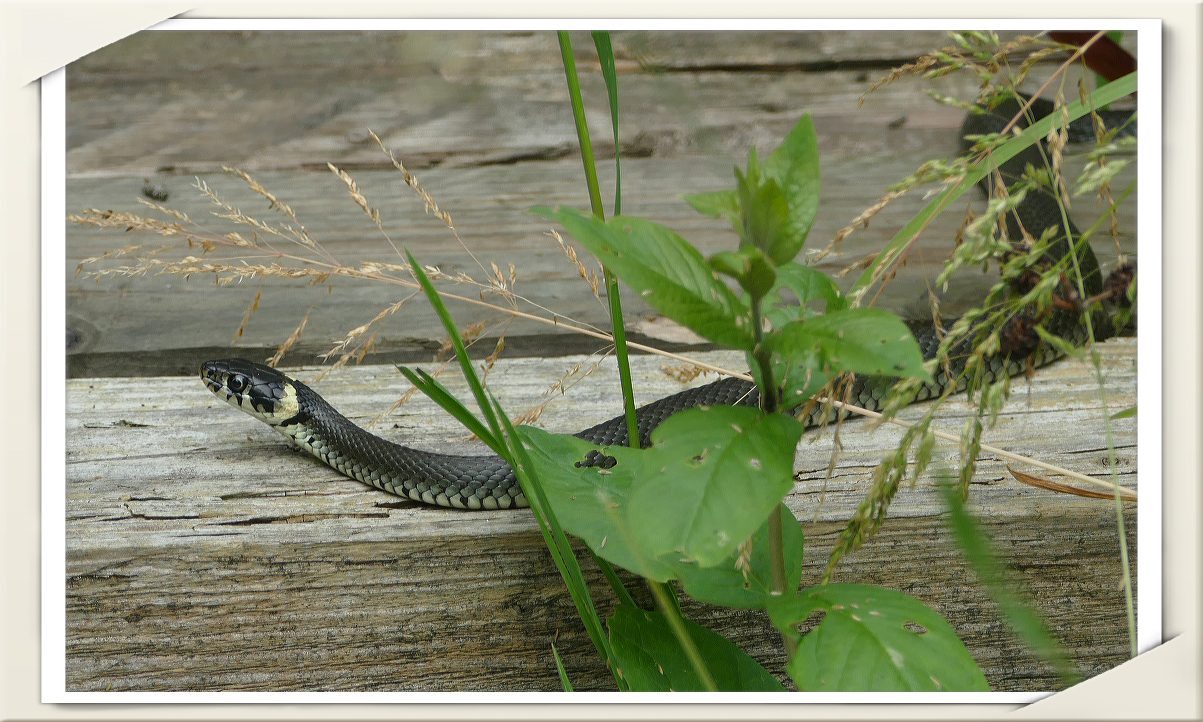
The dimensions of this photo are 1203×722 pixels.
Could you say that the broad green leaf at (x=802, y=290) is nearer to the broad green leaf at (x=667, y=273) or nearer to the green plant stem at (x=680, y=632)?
the broad green leaf at (x=667, y=273)

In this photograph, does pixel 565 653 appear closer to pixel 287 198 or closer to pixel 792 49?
pixel 287 198

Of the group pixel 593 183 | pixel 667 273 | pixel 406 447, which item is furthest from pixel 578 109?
pixel 406 447

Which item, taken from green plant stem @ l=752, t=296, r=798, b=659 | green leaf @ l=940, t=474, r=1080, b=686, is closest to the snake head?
green plant stem @ l=752, t=296, r=798, b=659

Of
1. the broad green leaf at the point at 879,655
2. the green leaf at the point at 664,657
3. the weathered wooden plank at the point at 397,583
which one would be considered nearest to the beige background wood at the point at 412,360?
the weathered wooden plank at the point at 397,583

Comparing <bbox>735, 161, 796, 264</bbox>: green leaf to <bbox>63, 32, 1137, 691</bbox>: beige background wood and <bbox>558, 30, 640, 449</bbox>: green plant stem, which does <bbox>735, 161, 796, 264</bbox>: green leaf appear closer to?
<bbox>558, 30, 640, 449</bbox>: green plant stem

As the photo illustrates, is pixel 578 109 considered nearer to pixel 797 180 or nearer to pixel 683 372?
pixel 797 180

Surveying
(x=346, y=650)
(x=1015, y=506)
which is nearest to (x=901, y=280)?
(x=1015, y=506)
